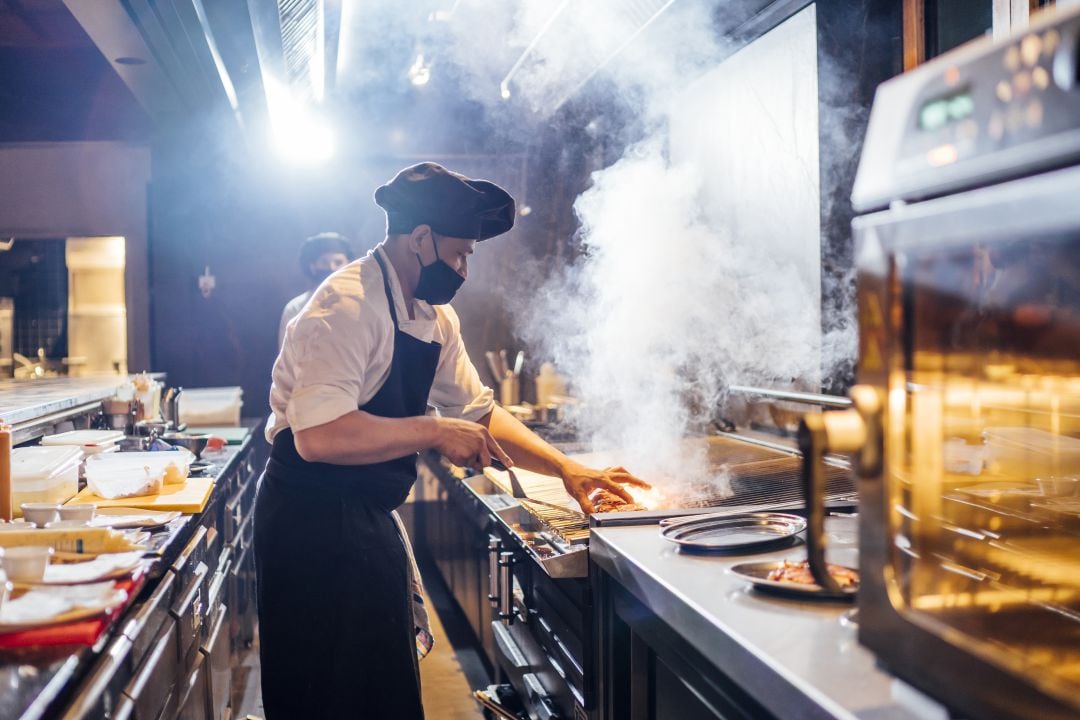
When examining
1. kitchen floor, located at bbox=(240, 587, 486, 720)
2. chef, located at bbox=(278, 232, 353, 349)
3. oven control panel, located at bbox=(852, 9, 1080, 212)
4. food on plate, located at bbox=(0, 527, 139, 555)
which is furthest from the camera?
chef, located at bbox=(278, 232, 353, 349)

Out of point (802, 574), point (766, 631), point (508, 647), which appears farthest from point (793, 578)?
point (508, 647)

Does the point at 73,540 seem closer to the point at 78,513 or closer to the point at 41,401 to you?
the point at 78,513

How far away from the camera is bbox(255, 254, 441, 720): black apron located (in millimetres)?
2143

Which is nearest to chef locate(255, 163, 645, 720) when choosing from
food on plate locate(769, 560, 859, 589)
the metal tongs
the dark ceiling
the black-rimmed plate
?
the metal tongs

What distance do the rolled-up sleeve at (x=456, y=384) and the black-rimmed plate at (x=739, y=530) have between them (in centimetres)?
84

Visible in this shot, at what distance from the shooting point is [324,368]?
196 cm

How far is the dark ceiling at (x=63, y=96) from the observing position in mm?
5824

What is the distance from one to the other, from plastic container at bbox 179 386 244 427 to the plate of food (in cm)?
417

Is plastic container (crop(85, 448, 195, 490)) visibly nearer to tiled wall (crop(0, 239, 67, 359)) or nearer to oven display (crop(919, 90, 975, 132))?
oven display (crop(919, 90, 975, 132))

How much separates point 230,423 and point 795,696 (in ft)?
15.1

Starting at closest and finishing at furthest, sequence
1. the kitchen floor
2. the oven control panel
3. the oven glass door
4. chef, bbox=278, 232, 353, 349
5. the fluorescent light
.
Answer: the oven control panel
the oven glass door
the kitchen floor
the fluorescent light
chef, bbox=278, 232, 353, 349

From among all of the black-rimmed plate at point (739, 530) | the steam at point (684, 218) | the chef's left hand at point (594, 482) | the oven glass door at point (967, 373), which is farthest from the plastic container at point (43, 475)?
the oven glass door at point (967, 373)

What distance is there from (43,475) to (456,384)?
1.08m

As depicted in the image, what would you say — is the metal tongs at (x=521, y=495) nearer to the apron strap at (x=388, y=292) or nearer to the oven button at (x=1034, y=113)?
the apron strap at (x=388, y=292)
